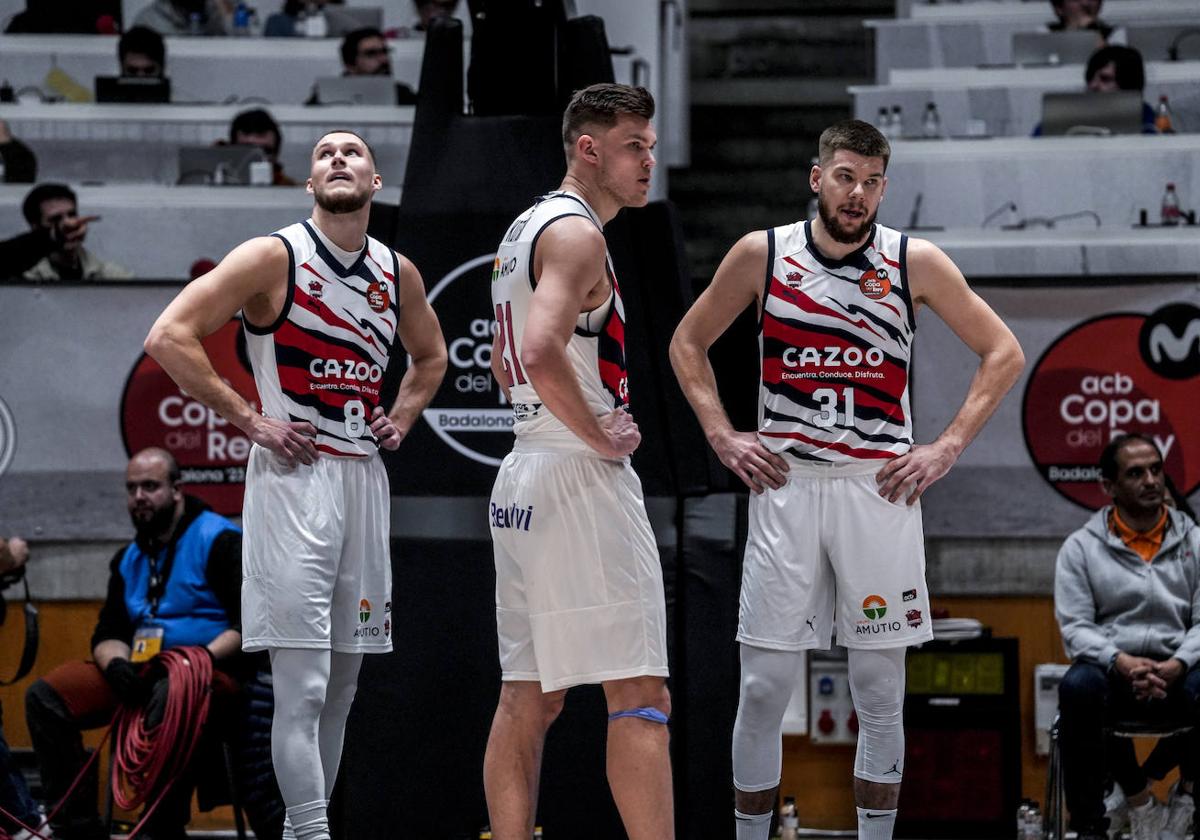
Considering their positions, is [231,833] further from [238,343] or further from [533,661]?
[533,661]

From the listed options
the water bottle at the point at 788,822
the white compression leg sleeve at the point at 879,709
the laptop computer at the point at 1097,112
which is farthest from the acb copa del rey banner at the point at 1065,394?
the white compression leg sleeve at the point at 879,709

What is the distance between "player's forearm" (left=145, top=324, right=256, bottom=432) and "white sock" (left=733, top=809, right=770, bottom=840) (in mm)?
1656

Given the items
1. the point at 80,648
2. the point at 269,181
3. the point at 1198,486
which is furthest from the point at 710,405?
the point at 269,181

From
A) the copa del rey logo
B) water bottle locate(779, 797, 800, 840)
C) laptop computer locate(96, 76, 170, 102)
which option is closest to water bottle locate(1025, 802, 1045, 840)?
water bottle locate(779, 797, 800, 840)

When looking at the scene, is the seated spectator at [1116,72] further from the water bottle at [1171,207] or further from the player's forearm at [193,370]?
the player's forearm at [193,370]

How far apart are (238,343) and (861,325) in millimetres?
3321

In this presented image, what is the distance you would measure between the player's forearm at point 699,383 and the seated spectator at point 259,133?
4716mm

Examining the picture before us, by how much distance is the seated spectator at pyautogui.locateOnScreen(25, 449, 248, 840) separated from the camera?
5785 millimetres

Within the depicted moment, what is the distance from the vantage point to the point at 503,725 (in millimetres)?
3984

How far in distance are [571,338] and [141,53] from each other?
6757 millimetres

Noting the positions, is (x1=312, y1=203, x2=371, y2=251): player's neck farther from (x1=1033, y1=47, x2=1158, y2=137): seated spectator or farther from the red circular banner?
(x1=1033, y1=47, x2=1158, y2=137): seated spectator

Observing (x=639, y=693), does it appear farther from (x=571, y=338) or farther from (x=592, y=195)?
(x=592, y=195)

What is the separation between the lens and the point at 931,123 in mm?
9109

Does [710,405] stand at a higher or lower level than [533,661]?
higher
